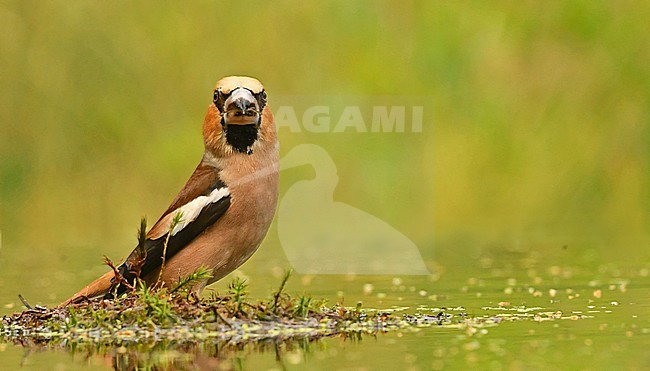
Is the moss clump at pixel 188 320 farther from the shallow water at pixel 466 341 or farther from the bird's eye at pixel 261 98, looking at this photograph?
the bird's eye at pixel 261 98

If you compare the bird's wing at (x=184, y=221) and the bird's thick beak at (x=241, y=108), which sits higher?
the bird's thick beak at (x=241, y=108)

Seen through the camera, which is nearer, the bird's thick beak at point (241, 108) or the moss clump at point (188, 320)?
the moss clump at point (188, 320)

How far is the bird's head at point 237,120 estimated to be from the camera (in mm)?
8156

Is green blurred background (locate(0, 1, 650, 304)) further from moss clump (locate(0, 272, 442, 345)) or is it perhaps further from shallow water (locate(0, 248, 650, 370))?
moss clump (locate(0, 272, 442, 345))

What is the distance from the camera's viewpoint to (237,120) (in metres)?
8.23

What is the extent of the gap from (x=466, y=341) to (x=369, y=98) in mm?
9316

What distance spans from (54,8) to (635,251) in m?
8.12

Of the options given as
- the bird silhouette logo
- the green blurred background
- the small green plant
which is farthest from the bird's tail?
the green blurred background

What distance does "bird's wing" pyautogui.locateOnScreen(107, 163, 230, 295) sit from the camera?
26.6ft

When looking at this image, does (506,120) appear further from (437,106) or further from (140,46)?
(140,46)

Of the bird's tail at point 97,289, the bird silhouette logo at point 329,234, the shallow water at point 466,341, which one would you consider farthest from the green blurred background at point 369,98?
the bird's tail at point 97,289

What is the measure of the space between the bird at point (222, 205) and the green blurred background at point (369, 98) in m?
6.30

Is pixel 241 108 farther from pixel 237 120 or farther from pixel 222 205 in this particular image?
pixel 222 205

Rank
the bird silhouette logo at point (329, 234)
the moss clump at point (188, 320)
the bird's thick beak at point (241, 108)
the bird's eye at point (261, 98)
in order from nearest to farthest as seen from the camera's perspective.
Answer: the moss clump at point (188, 320), the bird's thick beak at point (241, 108), the bird's eye at point (261, 98), the bird silhouette logo at point (329, 234)
